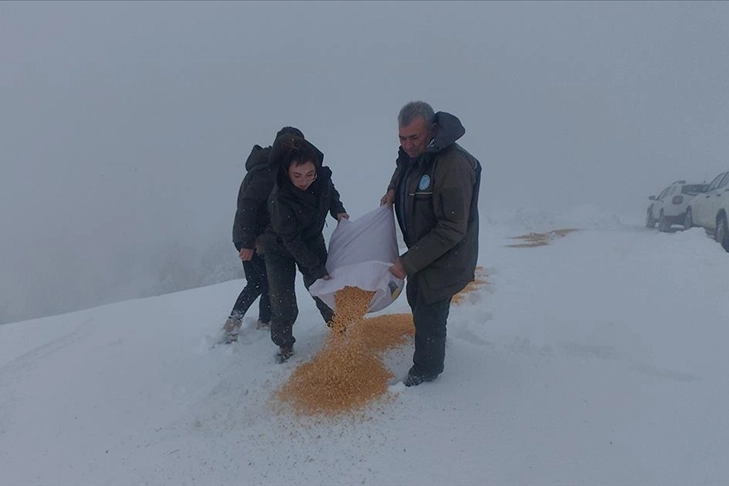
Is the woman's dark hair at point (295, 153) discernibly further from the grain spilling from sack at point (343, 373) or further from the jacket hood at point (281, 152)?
the grain spilling from sack at point (343, 373)

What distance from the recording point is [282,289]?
3.30 meters

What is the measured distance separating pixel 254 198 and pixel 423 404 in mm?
1941

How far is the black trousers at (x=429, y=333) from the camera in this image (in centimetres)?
278

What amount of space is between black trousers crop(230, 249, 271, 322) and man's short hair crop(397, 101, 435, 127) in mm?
1842

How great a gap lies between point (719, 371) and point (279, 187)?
3226 millimetres

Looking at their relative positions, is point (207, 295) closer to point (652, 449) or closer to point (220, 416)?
point (220, 416)

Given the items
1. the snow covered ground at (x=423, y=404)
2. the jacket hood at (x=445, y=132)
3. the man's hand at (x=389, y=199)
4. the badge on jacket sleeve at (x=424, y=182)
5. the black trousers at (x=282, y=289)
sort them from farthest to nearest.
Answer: the black trousers at (x=282, y=289), the man's hand at (x=389, y=199), the badge on jacket sleeve at (x=424, y=182), the jacket hood at (x=445, y=132), the snow covered ground at (x=423, y=404)

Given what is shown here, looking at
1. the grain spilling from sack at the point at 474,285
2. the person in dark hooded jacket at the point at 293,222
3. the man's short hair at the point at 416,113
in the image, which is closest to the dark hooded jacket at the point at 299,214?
the person in dark hooded jacket at the point at 293,222

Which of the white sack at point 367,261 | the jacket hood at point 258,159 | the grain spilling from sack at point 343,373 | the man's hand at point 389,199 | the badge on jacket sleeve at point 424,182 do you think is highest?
the jacket hood at point 258,159

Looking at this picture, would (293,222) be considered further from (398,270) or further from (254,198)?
(398,270)

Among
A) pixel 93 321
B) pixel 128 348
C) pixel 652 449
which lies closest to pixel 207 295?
pixel 93 321

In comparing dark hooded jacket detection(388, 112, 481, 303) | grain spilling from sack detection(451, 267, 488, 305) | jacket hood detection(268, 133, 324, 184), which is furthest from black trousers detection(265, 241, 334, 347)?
grain spilling from sack detection(451, 267, 488, 305)

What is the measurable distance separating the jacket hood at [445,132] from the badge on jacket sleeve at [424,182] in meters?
0.16

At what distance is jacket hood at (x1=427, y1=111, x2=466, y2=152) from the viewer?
243 centimetres
